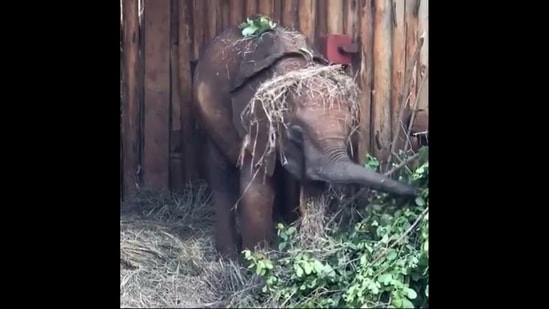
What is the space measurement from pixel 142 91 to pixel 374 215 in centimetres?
72

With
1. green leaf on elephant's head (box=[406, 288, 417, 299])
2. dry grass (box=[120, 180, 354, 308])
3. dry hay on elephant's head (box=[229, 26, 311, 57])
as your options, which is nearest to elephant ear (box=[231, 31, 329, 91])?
dry hay on elephant's head (box=[229, 26, 311, 57])

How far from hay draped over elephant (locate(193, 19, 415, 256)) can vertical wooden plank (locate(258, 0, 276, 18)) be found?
48 millimetres

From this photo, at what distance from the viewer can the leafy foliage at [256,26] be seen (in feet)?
11.6

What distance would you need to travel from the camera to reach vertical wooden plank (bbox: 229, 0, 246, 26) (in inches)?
139

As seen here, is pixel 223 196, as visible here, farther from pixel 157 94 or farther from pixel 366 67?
pixel 366 67

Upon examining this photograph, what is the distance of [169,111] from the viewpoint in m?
3.58

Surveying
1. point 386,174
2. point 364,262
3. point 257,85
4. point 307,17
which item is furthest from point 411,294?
point 307,17

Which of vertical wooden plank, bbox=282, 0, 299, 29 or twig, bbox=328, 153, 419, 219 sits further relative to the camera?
vertical wooden plank, bbox=282, 0, 299, 29

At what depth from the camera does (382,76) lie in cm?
358

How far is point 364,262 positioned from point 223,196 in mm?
420

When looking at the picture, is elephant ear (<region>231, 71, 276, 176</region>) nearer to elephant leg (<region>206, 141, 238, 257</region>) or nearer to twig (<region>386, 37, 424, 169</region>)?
elephant leg (<region>206, 141, 238, 257</region>)

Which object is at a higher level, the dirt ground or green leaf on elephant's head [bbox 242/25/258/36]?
green leaf on elephant's head [bbox 242/25/258/36]
